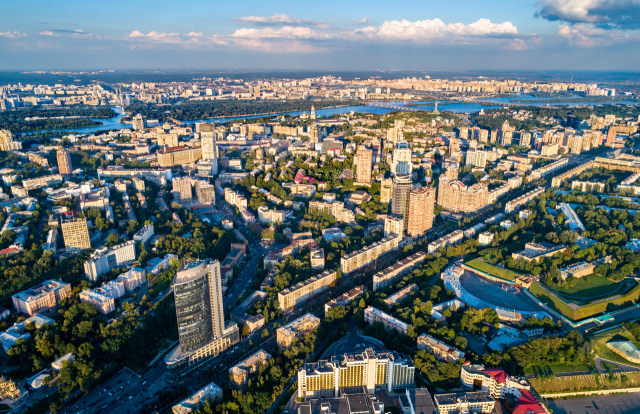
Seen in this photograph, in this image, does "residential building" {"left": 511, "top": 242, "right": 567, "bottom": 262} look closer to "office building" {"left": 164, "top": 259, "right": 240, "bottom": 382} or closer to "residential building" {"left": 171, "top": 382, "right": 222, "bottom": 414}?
"office building" {"left": 164, "top": 259, "right": 240, "bottom": 382}

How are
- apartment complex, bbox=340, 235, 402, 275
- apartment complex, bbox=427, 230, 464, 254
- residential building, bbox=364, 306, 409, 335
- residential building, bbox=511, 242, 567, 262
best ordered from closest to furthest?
residential building, bbox=364, 306, 409, 335
apartment complex, bbox=340, 235, 402, 275
residential building, bbox=511, 242, 567, 262
apartment complex, bbox=427, 230, 464, 254

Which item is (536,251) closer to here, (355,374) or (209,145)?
(355,374)

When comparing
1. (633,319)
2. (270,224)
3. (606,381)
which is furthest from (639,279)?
(270,224)

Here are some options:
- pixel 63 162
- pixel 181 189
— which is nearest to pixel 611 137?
pixel 181 189

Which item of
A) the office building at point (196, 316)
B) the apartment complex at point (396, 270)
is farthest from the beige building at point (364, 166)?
the office building at point (196, 316)

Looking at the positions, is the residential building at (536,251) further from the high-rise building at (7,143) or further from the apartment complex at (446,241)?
the high-rise building at (7,143)

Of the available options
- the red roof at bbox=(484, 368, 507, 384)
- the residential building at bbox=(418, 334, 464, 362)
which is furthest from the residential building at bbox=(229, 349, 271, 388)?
the red roof at bbox=(484, 368, 507, 384)
